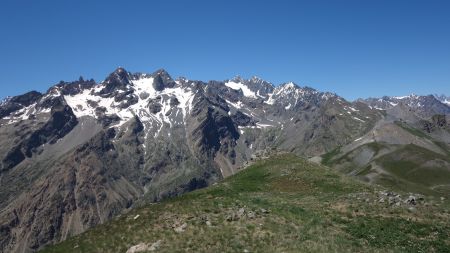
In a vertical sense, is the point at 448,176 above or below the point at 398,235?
below

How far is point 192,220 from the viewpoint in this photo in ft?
120

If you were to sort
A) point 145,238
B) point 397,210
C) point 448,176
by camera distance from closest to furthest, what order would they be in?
point 145,238, point 397,210, point 448,176

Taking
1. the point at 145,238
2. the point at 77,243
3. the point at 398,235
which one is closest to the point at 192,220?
the point at 145,238

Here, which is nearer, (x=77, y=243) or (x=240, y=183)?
(x=77, y=243)

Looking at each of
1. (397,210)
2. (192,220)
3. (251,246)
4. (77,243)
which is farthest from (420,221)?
(77,243)

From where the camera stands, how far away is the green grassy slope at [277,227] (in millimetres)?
31797

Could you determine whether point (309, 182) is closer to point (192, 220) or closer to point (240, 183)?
point (240, 183)

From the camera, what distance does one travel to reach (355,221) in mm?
37250

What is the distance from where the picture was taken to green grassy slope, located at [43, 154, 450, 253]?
31.8m

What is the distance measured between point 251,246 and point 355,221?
10.8 m

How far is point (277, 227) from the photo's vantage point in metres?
34.8

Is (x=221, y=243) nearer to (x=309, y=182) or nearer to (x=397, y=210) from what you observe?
(x=397, y=210)

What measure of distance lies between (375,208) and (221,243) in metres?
16.5

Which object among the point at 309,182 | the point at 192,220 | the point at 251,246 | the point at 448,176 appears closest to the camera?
the point at 251,246
